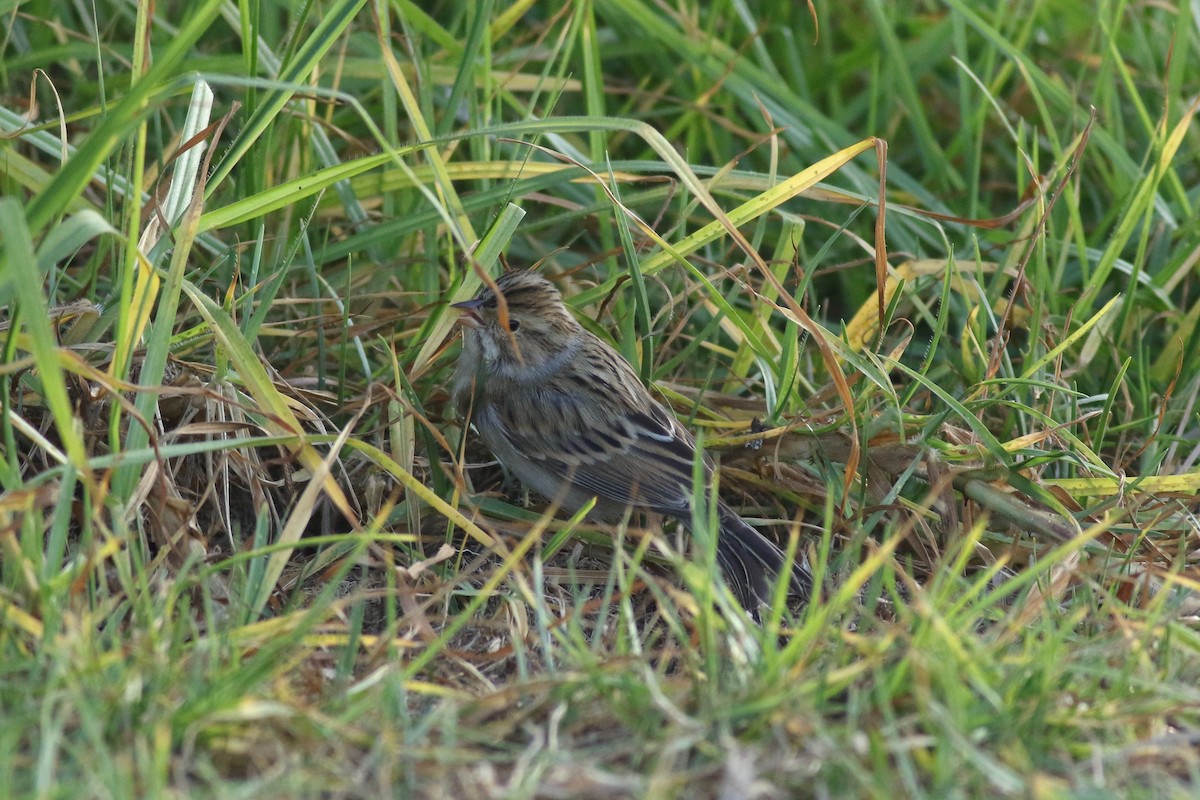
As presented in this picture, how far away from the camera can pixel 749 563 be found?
3.72m

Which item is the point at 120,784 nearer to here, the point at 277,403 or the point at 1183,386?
the point at 277,403

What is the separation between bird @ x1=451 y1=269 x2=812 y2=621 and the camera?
13.3ft

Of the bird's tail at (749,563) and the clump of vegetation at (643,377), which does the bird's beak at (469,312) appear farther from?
the bird's tail at (749,563)

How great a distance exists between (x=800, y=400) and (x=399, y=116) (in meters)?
2.04

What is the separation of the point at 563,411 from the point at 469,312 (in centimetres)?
47

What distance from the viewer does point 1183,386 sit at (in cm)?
451

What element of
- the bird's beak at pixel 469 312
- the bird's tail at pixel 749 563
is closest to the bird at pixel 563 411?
the bird's beak at pixel 469 312

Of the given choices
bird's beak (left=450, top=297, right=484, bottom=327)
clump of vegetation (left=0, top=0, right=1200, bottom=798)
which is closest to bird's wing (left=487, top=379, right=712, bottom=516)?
clump of vegetation (left=0, top=0, right=1200, bottom=798)

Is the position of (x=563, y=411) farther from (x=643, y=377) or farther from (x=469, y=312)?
(x=469, y=312)

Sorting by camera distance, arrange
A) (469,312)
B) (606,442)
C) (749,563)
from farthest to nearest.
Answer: (606,442)
(469,312)
(749,563)

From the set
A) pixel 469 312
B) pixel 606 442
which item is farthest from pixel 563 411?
pixel 469 312

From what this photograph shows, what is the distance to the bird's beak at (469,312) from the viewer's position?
4031 millimetres

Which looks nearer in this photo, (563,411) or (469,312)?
(469,312)

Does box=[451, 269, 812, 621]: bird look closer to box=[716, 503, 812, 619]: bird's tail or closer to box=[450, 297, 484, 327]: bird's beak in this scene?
box=[450, 297, 484, 327]: bird's beak
